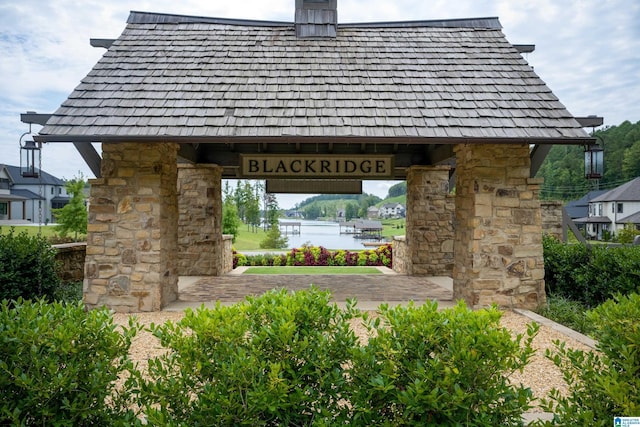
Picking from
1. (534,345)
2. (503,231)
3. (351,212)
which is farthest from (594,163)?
(351,212)

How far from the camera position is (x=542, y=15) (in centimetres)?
1298

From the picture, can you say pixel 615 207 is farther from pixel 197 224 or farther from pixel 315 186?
pixel 197 224

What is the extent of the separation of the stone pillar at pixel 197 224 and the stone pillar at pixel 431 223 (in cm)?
512

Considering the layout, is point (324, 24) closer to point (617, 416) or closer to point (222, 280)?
point (222, 280)

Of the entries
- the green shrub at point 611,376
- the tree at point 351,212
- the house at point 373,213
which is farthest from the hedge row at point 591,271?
the tree at point 351,212

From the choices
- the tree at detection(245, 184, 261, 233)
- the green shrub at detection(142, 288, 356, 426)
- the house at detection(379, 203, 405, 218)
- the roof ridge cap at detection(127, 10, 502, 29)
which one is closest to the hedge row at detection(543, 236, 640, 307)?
the roof ridge cap at detection(127, 10, 502, 29)

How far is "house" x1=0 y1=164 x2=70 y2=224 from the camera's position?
3347cm

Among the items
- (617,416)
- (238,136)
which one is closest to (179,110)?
(238,136)

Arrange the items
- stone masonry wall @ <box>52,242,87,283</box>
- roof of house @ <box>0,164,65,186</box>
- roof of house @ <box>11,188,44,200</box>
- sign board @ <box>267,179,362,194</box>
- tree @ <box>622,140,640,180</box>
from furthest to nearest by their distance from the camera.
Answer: tree @ <box>622,140,640,180</box>, roof of house @ <box>11,188,44,200</box>, roof of house @ <box>0,164,65,186</box>, sign board @ <box>267,179,362,194</box>, stone masonry wall @ <box>52,242,87,283</box>

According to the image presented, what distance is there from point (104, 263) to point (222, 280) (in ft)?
12.0

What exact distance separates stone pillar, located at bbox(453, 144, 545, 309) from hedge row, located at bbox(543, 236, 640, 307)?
3.06 feet

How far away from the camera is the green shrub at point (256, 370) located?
2.22m

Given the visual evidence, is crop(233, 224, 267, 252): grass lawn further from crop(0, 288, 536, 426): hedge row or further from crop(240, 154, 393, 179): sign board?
Answer: crop(0, 288, 536, 426): hedge row

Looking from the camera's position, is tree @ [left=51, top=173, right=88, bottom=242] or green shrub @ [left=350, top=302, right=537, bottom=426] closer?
green shrub @ [left=350, top=302, right=537, bottom=426]
